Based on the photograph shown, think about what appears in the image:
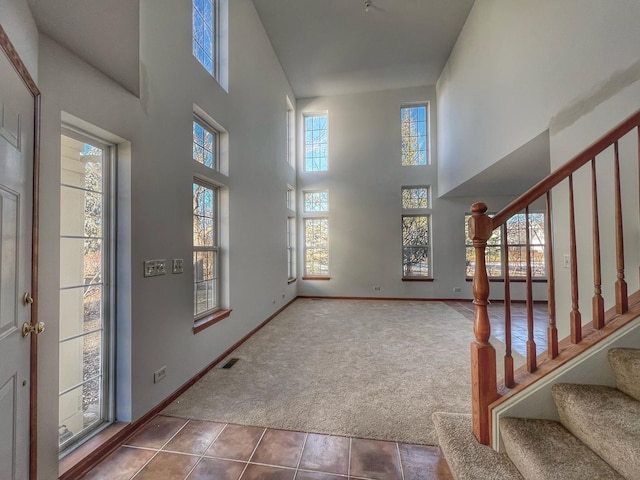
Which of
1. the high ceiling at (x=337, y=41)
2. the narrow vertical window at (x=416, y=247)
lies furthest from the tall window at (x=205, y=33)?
the narrow vertical window at (x=416, y=247)

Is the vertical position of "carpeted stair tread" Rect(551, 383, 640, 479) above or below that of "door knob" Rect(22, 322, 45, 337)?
below

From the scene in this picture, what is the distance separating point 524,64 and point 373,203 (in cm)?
389

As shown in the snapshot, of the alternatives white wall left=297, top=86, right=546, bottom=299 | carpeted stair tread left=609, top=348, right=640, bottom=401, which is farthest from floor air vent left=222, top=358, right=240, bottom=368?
white wall left=297, top=86, right=546, bottom=299

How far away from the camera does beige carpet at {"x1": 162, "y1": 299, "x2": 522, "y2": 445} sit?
1.90m

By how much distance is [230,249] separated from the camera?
3141mm

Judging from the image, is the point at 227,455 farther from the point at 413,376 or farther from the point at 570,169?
the point at 570,169

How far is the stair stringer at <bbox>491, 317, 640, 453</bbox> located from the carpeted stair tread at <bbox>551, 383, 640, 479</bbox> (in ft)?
0.10

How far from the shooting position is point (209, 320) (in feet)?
8.89

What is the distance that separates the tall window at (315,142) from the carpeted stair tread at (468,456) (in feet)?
19.1

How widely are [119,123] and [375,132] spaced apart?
5.59 m

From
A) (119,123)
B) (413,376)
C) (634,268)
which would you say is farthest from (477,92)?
(119,123)

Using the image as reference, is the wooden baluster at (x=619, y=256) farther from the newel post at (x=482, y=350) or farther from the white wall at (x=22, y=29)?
the white wall at (x=22, y=29)

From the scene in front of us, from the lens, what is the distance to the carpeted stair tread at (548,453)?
1.02 metres

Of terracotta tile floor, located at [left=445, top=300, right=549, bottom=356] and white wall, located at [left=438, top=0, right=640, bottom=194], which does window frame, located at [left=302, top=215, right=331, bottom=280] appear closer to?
terracotta tile floor, located at [left=445, top=300, right=549, bottom=356]
